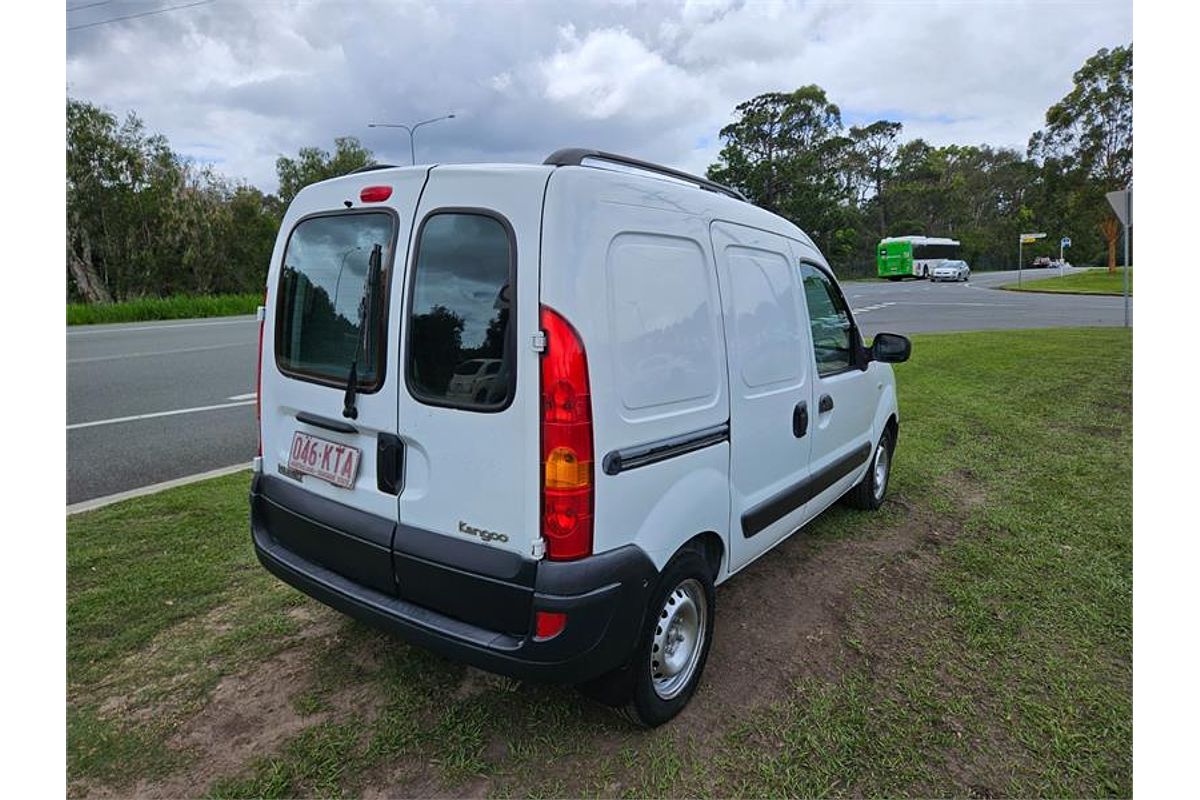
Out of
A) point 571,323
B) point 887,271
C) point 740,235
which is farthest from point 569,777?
point 887,271

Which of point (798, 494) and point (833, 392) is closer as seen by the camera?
point (798, 494)

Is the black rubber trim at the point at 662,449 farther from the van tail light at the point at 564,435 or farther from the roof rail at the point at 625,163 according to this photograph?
the roof rail at the point at 625,163

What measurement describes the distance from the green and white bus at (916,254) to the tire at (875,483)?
1974 inches

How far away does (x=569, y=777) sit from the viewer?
90.0 inches

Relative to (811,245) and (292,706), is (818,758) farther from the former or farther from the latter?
(811,245)

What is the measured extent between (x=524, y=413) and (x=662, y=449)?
0.53 m

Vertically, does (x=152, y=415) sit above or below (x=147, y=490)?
above

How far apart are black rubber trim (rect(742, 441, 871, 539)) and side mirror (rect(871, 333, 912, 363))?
0.54 m

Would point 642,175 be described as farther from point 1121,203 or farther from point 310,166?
point 310,166

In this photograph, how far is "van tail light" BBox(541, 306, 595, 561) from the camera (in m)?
2.07

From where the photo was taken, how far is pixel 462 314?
2254 mm

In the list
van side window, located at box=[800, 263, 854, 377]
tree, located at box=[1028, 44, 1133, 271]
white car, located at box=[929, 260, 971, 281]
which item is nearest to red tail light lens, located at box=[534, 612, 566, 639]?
van side window, located at box=[800, 263, 854, 377]

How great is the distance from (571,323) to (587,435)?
1.13 feet

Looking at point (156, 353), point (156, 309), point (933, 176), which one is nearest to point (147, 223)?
point (156, 309)
